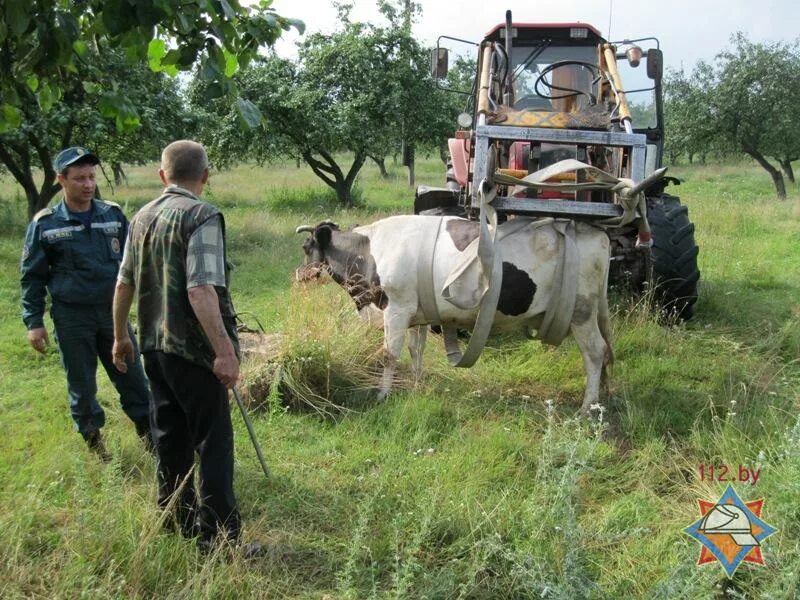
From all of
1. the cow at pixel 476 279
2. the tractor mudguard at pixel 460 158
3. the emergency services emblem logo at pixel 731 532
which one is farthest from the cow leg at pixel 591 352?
the tractor mudguard at pixel 460 158

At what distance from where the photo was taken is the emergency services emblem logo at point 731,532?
2660mm

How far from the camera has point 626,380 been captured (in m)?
5.28

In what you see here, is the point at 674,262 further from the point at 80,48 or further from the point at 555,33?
the point at 80,48

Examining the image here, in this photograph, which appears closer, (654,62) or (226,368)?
(226,368)

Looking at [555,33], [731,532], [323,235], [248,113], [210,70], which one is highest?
[555,33]

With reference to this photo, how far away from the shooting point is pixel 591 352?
479 centimetres

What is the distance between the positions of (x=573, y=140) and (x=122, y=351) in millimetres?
3071

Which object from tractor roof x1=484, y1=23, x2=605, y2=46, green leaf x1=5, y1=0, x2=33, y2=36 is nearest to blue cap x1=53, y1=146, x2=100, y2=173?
green leaf x1=5, y1=0, x2=33, y2=36

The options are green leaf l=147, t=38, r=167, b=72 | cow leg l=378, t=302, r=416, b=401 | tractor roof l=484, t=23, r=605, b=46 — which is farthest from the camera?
tractor roof l=484, t=23, r=605, b=46

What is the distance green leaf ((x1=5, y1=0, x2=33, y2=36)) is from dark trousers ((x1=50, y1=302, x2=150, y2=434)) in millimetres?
2445

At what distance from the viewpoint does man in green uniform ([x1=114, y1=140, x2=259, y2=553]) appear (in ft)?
8.98

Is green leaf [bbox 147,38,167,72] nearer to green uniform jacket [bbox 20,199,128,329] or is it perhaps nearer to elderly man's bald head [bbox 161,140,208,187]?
elderly man's bald head [bbox 161,140,208,187]

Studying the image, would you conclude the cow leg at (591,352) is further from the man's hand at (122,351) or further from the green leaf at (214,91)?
the green leaf at (214,91)

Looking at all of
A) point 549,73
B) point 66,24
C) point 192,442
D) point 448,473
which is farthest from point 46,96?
point 549,73
